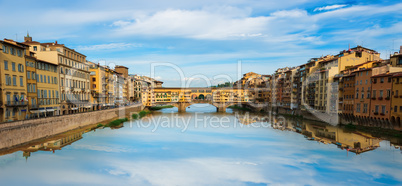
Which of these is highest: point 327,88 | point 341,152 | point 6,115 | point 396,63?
point 396,63

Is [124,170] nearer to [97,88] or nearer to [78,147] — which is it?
[78,147]

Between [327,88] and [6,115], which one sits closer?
[6,115]

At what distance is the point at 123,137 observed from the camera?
28.9 meters

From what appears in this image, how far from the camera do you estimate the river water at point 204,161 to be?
15.6 meters

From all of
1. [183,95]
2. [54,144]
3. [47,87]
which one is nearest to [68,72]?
[47,87]

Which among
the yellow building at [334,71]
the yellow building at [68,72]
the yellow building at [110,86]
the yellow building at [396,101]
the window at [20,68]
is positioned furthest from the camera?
the yellow building at [110,86]

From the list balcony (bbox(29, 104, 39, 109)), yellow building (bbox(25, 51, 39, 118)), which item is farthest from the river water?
Result: balcony (bbox(29, 104, 39, 109))

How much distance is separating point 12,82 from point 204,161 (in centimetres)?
2035

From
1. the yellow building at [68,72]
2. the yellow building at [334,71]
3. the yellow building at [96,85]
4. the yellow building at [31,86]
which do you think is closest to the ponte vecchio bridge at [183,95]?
the yellow building at [96,85]

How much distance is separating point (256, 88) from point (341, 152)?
54695 mm

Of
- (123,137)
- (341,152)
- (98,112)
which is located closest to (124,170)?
(123,137)

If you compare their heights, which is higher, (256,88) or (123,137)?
(256,88)

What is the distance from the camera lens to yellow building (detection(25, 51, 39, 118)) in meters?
26.6

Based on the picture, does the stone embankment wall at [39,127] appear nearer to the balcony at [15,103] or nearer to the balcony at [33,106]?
the balcony at [15,103]
